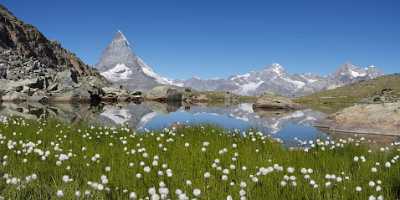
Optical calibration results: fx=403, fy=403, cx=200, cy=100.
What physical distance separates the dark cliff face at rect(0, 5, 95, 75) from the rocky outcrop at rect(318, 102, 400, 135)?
132362 millimetres

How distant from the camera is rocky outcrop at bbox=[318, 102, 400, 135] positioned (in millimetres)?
27859

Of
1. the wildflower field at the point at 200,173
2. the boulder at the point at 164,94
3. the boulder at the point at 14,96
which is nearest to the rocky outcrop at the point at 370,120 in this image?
the wildflower field at the point at 200,173

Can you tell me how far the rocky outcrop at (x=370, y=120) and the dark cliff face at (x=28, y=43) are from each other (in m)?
132

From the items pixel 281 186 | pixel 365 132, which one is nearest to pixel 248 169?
pixel 281 186

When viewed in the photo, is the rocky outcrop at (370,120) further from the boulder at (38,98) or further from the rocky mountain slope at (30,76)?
the rocky mountain slope at (30,76)

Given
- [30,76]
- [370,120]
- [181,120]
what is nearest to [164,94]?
[30,76]

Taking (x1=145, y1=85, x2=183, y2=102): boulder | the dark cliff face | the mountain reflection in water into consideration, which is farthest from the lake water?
the dark cliff face

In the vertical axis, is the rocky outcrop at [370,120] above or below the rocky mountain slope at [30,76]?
below

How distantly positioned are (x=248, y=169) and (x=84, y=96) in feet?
275

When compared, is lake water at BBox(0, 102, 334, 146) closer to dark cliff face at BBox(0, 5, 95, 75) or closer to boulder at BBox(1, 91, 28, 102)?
boulder at BBox(1, 91, 28, 102)

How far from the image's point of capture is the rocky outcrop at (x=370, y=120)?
2786 centimetres

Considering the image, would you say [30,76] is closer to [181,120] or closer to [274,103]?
[274,103]

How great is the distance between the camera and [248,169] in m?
9.22

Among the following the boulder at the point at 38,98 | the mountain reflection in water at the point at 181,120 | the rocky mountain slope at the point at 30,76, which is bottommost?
the mountain reflection in water at the point at 181,120
